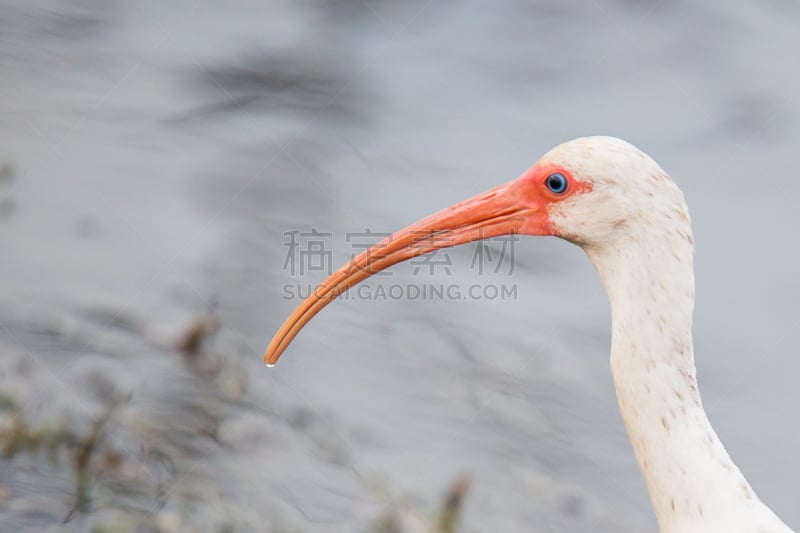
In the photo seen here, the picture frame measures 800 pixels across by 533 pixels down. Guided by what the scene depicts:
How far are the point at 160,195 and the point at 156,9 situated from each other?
8.51ft

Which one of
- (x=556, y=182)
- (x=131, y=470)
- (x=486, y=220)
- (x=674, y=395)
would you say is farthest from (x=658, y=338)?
(x=131, y=470)

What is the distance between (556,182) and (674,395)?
0.80m

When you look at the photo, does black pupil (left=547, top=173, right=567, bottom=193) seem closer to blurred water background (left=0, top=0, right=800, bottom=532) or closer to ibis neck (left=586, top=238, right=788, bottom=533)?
ibis neck (left=586, top=238, right=788, bottom=533)

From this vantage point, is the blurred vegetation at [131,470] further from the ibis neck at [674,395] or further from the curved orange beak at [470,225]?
the ibis neck at [674,395]

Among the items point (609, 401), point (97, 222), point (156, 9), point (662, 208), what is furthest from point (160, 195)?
point (662, 208)

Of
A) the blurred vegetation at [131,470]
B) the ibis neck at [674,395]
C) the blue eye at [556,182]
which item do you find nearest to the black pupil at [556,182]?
the blue eye at [556,182]

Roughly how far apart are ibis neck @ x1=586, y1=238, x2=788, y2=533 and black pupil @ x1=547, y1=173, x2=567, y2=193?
35 cm

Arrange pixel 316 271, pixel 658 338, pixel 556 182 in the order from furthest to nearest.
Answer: pixel 316 271
pixel 556 182
pixel 658 338

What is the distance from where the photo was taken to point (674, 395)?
3.44 m

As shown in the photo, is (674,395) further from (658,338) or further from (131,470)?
(131,470)

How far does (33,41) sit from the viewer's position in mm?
10234

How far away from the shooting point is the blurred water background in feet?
20.7

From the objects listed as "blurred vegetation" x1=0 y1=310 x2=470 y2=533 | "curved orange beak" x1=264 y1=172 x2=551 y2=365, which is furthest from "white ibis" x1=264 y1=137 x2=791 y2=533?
"blurred vegetation" x1=0 y1=310 x2=470 y2=533

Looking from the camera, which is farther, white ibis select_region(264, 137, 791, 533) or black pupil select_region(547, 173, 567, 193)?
black pupil select_region(547, 173, 567, 193)
